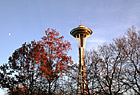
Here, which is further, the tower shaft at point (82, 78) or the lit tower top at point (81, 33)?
the lit tower top at point (81, 33)

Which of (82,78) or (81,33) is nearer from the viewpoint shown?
(82,78)

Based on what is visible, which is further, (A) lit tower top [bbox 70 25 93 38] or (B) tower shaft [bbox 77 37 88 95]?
(A) lit tower top [bbox 70 25 93 38]

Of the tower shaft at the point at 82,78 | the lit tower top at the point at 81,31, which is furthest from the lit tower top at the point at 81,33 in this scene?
the tower shaft at the point at 82,78

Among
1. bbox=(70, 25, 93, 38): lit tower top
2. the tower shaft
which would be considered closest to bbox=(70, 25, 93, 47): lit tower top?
bbox=(70, 25, 93, 38): lit tower top

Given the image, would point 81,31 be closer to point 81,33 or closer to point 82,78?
point 81,33

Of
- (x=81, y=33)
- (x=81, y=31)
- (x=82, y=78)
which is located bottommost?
(x=82, y=78)

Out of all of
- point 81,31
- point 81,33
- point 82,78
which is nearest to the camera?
point 82,78

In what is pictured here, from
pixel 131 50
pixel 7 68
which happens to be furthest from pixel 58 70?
pixel 131 50

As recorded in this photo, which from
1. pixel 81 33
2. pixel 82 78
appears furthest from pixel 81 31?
pixel 82 78

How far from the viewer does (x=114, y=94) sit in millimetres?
16031

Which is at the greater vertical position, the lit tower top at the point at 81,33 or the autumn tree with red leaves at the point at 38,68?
the lit tower top at the point at 81,33

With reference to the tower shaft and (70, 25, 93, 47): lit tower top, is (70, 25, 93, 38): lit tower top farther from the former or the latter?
the tower shaft

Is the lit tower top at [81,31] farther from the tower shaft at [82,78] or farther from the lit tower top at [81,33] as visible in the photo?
the tower shaft at [82,78]

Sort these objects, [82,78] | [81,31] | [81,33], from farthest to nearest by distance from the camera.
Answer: [81,33], [81,31], [82,78]
